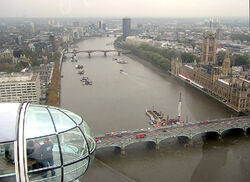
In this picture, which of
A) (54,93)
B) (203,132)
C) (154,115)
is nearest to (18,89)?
(54,93)

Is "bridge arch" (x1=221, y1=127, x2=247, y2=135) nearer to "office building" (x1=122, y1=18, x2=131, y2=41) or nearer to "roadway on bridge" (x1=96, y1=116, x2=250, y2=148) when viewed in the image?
"roadway on bridge" (x1=96, y1=116, x2=250, y2=148)

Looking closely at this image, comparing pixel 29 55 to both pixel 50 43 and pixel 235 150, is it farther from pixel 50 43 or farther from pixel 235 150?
pixel 235 150

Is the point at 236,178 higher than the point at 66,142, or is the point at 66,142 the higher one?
the point at 66,142

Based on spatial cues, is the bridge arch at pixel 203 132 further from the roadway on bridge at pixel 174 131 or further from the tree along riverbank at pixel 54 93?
the tree along riverbank at pixel 54 93

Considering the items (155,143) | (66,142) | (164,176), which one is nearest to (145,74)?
(155,143)

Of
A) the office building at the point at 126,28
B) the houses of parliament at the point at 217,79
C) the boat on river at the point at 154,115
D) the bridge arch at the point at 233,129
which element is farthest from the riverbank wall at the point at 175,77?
the office building at the point at 126,28

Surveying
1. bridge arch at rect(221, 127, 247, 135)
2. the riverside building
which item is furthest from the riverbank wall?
the riverside building

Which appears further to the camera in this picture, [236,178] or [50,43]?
[50,43]
